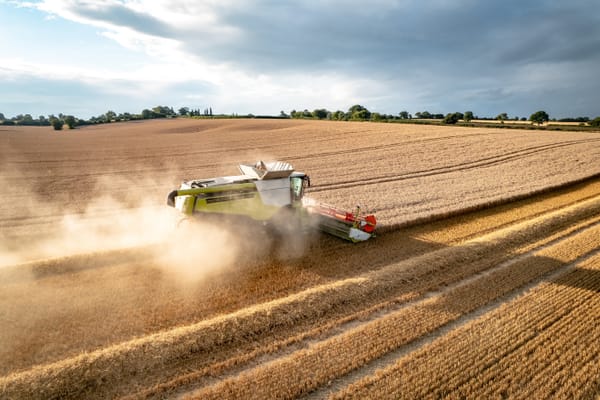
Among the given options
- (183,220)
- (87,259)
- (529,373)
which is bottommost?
(529,373)

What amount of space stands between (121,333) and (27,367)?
125cm

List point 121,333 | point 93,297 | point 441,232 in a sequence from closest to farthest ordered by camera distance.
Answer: point 121,333 < point 93,297 < point 441,232

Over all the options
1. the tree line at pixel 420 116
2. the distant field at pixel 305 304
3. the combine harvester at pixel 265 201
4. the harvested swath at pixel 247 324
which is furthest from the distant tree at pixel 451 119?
the combine harvester at pixel 265 201

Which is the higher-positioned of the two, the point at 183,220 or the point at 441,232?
the point at 183,220

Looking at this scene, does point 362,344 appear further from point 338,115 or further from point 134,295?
point 338,115

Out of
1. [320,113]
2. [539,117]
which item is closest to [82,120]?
[320,113]

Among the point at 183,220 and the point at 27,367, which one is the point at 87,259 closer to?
the point at 183,220

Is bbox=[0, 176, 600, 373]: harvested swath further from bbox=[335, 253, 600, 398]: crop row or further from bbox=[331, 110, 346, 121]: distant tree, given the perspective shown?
bbox=[331, 110, 346, 121]: distant tree

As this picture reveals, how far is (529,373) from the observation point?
5.18 m

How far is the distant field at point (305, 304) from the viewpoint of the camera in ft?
16.3

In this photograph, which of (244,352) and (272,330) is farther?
(272,330)

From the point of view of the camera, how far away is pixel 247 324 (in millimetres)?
5980

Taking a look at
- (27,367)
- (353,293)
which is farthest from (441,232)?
(27,367)

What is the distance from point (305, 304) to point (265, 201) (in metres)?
3.17
